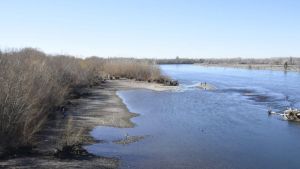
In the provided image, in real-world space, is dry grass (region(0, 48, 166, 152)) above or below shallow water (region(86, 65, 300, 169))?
above

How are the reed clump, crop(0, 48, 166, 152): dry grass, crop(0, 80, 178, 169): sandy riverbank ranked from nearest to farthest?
crop(0, 80, 178, 169): sandy riverbank
crop(0, 48, 166, 152): dry grass
the reed clump

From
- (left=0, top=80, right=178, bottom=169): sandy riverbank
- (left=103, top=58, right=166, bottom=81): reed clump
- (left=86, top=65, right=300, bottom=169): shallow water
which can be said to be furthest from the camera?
(left=103, top=58, right=166, bottom=81): reed clump

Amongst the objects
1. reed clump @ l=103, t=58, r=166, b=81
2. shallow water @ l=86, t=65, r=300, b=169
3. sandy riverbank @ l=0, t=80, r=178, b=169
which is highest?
reed clump @ l=103, t=58, r=166, b=81

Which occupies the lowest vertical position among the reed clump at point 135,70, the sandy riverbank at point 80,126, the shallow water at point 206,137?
the shallow water at point 206,137

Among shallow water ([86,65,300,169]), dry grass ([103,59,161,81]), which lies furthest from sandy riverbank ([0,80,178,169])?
dry grass ([103,59,161,81])

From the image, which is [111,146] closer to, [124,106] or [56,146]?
[56,146]

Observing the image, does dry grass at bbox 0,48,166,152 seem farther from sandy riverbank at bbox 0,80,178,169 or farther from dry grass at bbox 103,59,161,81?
dry grass at bbox 103,59,161,81

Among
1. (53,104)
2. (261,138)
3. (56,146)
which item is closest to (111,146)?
(56,146)

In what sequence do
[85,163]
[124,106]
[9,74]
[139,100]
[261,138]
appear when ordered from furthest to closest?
[139,100]
[124,106]
[261,138]
[9,74]
[85,163]

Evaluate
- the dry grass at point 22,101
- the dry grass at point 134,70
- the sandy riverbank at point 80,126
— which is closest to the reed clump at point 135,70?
the dry grass at point 134,70

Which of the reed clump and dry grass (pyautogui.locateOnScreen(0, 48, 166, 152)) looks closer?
dry grass (pyautogui.locateOnScreen(0, 48, 166, 152))

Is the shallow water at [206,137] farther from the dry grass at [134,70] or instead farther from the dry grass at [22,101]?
the dry grass at [134,70]

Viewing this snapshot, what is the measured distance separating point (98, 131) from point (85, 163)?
7.80 meters

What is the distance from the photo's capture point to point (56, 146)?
20.0 m
